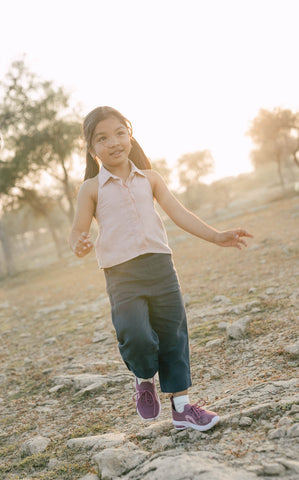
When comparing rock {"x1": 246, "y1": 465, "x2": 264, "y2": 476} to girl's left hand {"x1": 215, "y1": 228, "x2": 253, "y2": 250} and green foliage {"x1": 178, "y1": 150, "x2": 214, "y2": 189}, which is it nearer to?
girl's left hand {"x1": 215, "y1": 228, "x2": 253, "y2": 250}

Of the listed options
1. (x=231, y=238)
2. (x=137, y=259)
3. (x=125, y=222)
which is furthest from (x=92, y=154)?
(x=231, y=238)

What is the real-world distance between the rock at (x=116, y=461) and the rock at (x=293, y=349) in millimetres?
1548

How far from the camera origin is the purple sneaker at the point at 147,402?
2.91m

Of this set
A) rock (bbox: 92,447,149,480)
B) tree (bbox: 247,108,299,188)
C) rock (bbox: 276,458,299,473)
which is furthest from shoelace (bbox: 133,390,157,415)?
tree (bbox: 247,108,299,188)

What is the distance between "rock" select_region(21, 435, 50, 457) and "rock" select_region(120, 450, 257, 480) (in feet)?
3.04

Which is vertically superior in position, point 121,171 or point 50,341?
point 121,171

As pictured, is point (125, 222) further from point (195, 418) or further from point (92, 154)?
point (195, 418)

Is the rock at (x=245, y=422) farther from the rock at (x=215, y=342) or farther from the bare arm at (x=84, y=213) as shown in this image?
the rock at (x=215, y=342)

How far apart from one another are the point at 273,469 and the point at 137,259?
4.44 ft

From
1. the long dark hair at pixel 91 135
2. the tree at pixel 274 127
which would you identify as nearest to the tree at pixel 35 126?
the tree at pixel 274 127

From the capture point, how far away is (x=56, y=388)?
13.5 feet

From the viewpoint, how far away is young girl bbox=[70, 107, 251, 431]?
271 cm

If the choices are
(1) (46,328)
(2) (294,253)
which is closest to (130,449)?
(1) (46,328)

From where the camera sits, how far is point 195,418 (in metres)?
2.57
